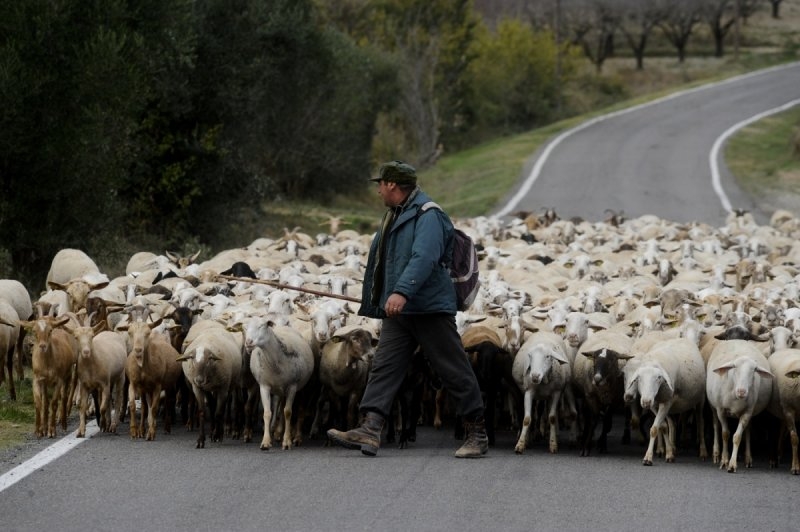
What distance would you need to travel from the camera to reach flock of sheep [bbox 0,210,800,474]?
12.2 metres

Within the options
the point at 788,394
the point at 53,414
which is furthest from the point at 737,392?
the point at 53,414

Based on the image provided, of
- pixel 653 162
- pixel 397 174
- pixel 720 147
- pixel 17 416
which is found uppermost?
pixel 397 174

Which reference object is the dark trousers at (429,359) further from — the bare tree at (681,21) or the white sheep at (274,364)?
the bare tree at (681,21)

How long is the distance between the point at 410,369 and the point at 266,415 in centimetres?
151

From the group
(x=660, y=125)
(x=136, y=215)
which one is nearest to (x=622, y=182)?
(x=660, y=125)

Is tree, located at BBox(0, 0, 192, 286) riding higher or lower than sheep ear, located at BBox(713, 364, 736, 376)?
higher

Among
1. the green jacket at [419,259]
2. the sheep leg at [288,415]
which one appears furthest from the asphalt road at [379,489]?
the green jacket at [419,259]

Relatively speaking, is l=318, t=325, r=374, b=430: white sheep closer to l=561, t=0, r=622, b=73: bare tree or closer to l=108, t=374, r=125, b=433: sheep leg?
l=108, t=374, r=125, b=433: sheep leg

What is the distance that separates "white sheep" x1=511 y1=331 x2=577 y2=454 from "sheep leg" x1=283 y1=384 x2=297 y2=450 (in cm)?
197

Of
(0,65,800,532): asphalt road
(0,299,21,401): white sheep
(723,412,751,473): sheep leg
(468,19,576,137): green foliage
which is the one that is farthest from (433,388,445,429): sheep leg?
(468,19,576,137): green foliage

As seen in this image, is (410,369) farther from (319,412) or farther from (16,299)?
(16,299)

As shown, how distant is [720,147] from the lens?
145ft

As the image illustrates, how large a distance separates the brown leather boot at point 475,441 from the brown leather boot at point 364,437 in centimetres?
68

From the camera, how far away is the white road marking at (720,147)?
35.8m
